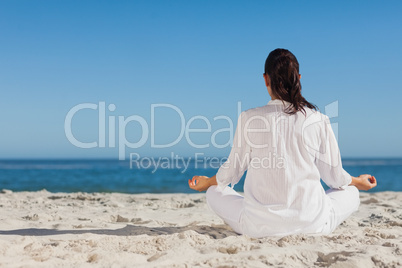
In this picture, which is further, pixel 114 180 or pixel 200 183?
pixel 114 180

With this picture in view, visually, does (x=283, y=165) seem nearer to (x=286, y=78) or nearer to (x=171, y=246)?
(x=286, y=78)

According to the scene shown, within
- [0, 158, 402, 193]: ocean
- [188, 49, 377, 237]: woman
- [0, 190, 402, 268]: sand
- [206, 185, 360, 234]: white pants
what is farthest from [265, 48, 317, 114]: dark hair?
[0, 158, 402, 193]: ocean

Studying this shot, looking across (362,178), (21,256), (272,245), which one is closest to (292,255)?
(272,245)

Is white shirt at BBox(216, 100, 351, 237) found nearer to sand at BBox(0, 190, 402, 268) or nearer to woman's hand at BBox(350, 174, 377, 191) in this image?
sand at BBox(0, 190, 402, 268)

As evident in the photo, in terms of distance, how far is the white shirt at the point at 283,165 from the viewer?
2613 mm

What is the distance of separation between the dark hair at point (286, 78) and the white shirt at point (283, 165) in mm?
44

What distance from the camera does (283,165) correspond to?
102 inches

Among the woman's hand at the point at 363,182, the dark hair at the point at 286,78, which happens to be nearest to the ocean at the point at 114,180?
the woman's hand at the point at 363,182

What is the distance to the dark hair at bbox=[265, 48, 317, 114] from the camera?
8.43 ft

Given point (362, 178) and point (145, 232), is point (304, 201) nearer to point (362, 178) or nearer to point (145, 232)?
point (362, 178)

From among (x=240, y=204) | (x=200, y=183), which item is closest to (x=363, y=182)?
(x=240, y=204)

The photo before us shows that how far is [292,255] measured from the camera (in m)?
2.34

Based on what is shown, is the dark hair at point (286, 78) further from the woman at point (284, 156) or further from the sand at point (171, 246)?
the sand at point (171, 246)

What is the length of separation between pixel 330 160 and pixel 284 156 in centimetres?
38
